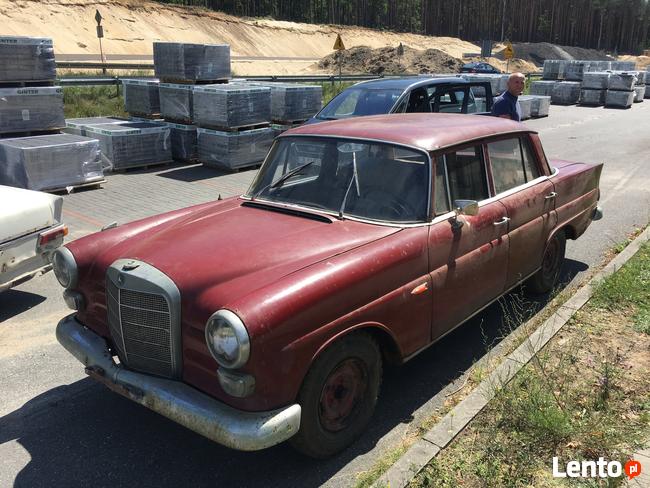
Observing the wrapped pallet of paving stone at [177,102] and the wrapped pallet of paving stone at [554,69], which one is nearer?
the wrapped pallet of paving stone at [177,102]

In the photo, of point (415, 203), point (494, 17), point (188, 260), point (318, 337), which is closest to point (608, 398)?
point (415, 203)

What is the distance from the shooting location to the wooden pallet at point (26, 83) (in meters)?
9.97

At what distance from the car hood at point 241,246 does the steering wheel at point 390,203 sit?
7.0 inches

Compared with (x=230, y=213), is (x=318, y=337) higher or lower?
lower

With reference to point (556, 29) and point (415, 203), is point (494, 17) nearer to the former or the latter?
point (556, 29)

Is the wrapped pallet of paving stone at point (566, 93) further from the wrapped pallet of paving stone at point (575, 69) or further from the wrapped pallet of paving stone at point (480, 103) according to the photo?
the wrapped pallet of paving stone at point (480, 103)

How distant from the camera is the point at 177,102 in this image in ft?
40.8

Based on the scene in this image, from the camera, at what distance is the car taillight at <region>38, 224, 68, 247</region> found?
16.8ft

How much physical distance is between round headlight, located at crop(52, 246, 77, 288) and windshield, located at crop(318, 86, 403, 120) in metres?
6.01

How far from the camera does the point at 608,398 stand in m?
3.72

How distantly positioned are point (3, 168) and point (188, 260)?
7.81 meters

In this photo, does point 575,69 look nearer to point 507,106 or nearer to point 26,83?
point 507,106

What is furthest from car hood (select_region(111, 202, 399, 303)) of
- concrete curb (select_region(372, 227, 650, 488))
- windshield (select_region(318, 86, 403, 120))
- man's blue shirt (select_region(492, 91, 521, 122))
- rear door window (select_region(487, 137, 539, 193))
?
windshield (select_region(318, 86, 403, 120))

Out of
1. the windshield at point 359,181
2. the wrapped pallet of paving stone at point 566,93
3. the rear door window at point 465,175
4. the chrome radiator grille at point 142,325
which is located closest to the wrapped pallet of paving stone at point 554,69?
the wrapped pallet of paving stone at point 566,93
